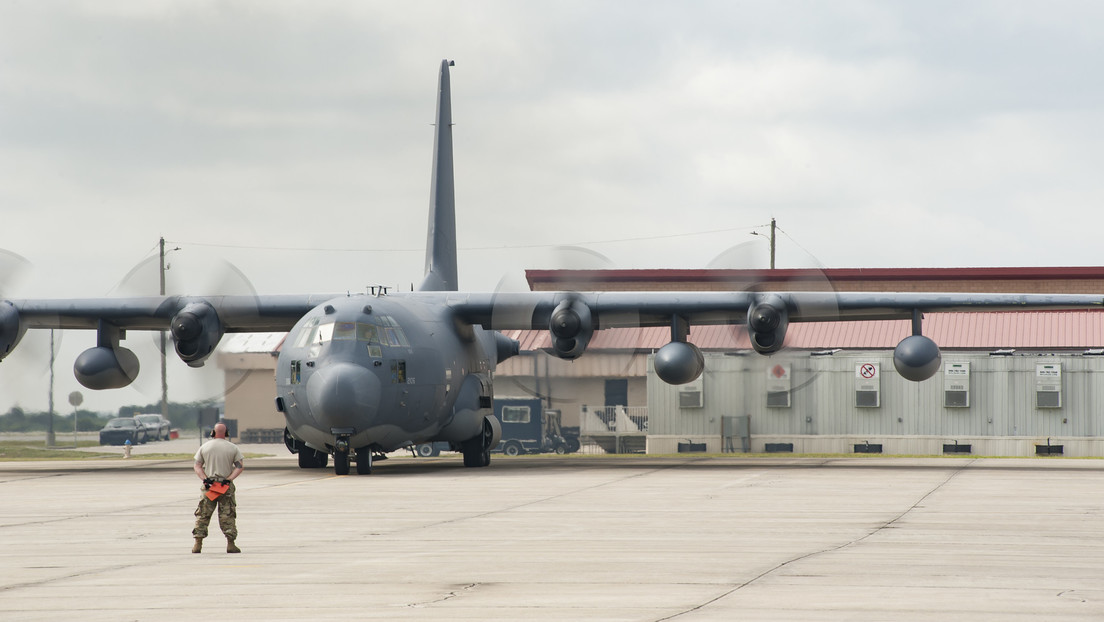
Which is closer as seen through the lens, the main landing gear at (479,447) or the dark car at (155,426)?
the main landing gear at (479,447)

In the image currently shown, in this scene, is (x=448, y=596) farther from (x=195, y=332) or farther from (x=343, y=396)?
(x=195, y=332)

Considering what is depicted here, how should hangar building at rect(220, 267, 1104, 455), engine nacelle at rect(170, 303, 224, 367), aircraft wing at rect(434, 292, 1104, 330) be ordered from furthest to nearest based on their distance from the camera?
hangar building at rect(220, 267, 1104, 455) → engine nacelle at rect(170, 303, 224, 367) → aircraft wing at rect(434, 292, 1104, 330)

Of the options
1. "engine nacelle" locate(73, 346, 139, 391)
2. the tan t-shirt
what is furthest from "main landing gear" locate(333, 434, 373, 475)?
the tan t-shirt

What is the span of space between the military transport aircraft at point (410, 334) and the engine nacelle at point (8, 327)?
34 millimetres

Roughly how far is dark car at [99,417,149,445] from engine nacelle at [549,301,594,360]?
4937 centimetres

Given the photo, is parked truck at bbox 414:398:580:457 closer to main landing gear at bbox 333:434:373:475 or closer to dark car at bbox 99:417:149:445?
main landing gear at bbox 333:434:373:475

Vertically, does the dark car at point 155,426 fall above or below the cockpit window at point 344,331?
below

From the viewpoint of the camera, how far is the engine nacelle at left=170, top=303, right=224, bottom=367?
32.8m

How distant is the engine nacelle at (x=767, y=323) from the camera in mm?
31375

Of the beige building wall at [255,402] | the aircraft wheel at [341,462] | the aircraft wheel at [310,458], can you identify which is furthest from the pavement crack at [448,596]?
the beige building wall at [255,402]

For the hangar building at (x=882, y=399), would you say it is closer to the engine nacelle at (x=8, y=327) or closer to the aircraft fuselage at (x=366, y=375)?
the aircraft fuselage at (x=366, y=375)

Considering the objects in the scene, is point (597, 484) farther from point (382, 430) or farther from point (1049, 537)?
point (1049, 537)

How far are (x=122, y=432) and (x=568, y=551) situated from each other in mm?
66806

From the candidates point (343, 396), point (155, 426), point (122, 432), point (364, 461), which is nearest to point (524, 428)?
point (364, 461)
